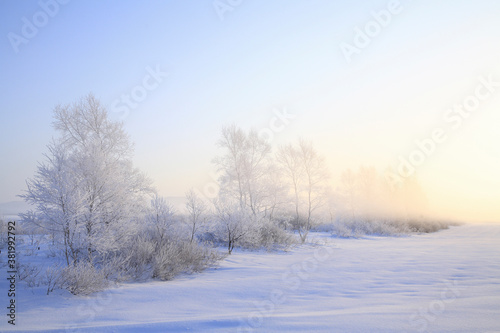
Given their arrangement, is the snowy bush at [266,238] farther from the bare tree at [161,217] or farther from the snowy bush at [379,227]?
the snowy bush at [379,227]

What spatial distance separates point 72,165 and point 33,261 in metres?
3.18

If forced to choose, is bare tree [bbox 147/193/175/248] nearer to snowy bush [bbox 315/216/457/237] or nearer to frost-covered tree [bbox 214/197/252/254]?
frost-covered tree [bbox 214/197/252/254]

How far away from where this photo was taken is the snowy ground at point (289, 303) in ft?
11.4

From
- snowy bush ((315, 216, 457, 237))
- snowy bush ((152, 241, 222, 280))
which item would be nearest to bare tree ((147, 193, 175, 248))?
snowy bush ((152, 241, 222, 280))

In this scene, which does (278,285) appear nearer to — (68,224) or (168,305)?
(168,305)

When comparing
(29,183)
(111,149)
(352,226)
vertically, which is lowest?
(352,226)

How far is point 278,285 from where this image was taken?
20.1 ft

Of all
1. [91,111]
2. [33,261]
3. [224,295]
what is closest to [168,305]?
[224,295]

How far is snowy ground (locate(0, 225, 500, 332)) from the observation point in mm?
3484

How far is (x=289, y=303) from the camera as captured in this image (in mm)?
4777

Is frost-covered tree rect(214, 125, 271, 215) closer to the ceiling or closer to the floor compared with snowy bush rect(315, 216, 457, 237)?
closer to the ceiling

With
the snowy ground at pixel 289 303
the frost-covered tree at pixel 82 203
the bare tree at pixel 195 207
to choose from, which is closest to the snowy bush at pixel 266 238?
the bare tree at pixel 195 207

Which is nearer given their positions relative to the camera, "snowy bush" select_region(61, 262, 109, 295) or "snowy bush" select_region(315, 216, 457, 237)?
"snowy bush" select_region(61, 262, 109, 295)

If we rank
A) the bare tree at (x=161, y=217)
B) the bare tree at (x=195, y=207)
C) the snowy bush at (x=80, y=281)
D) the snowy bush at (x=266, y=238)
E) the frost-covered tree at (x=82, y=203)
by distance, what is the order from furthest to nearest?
the snowy bush at (x=266, y=238) → the bare tree at (x=195, y=207) → the bare tree at (x=161, y=217) → the frost-covered tree at (x=82, y=203) → the snowy bush at (x=80, y=281)
